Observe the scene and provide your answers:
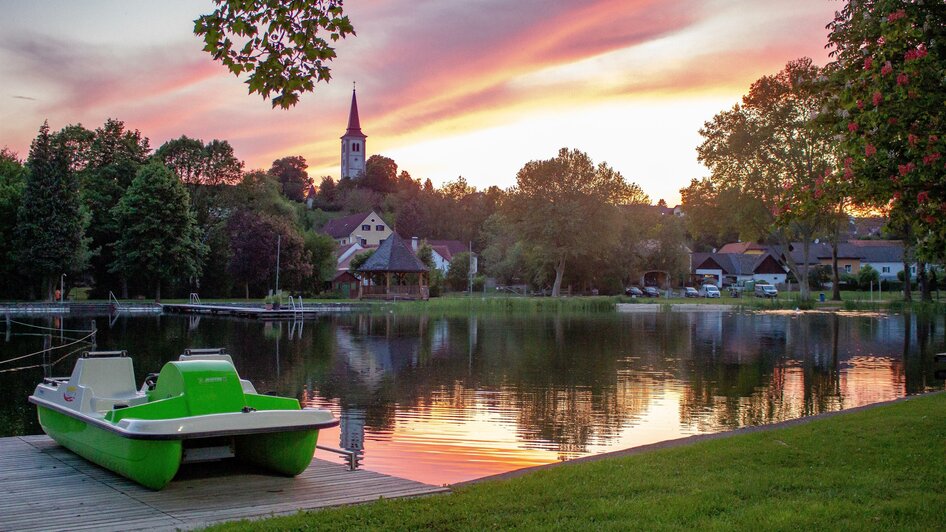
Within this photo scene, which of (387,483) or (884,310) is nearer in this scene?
(387,483)

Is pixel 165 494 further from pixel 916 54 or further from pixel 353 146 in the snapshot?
pixel 353 146

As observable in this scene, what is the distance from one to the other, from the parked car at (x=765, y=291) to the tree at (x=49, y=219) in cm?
5916

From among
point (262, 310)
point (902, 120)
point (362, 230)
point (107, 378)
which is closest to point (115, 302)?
point (262, 310)

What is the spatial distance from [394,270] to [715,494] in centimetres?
5804

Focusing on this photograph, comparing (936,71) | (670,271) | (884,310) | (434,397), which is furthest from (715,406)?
(670,271)

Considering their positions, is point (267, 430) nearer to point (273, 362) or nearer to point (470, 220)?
point (273, 362)

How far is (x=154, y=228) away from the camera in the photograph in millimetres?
60688

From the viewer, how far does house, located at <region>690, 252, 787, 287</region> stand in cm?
9819

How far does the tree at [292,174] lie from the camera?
403 ft

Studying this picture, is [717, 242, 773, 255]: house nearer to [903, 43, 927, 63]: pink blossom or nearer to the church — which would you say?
the church

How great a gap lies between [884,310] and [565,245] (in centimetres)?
2537

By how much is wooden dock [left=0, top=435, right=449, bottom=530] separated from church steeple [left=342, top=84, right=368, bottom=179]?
135 metres

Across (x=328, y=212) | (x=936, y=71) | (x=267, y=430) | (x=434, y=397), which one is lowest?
(x=434, y=397)

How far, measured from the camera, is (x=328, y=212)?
116000 millimetres
